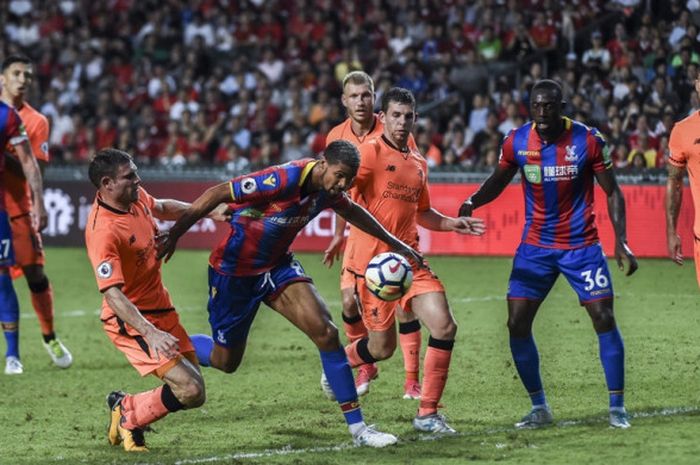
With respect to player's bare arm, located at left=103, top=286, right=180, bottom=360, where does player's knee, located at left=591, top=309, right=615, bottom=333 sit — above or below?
below

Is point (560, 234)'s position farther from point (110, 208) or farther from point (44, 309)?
point (44, 309)

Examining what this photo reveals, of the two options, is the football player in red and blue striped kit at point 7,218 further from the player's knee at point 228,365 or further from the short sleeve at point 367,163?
the short sleeve at point 367,163

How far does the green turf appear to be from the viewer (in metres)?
7.48

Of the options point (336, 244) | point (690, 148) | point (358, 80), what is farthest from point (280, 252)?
point (690, 148)

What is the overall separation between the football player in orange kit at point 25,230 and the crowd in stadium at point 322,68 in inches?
357

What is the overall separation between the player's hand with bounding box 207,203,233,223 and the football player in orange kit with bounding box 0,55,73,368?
3877mm

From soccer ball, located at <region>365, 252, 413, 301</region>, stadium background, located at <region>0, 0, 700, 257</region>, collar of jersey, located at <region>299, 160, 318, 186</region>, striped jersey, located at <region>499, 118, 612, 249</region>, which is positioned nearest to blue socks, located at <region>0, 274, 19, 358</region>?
soccer ball, located at <region>365, 252, 413, 301</region>

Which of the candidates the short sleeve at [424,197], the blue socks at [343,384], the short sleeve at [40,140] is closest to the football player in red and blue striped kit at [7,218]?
the short sleeve at [40,140]

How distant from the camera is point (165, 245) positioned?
7.93 metres

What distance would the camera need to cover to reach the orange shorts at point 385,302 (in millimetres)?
8516

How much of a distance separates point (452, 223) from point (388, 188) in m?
0.52

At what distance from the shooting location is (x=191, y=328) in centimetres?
1366

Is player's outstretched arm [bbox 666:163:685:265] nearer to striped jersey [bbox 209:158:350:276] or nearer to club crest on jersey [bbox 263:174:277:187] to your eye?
striped jersey [bbox 209:158:350:276]

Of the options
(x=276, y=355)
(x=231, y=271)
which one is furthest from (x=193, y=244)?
(x=231, y=271)
